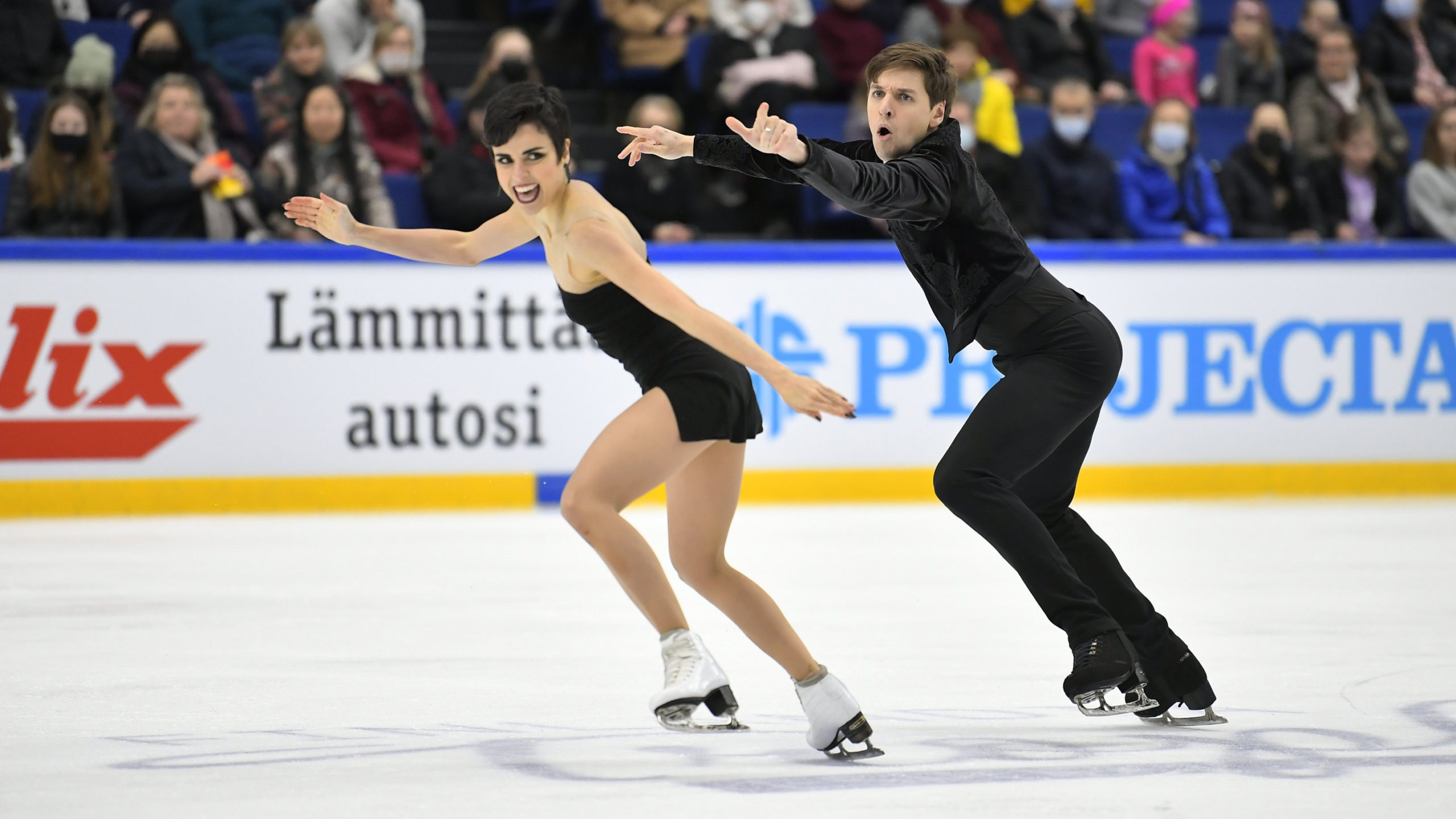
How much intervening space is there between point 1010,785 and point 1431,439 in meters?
7.31

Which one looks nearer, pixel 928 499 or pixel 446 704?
pixel 446 704

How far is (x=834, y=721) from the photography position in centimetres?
355

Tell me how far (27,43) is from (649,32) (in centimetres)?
344

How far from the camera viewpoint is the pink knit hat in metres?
11.5

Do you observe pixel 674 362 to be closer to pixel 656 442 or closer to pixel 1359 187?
pixel 656 442

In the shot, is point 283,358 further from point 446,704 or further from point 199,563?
point 446,704

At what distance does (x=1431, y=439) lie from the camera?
9852mm

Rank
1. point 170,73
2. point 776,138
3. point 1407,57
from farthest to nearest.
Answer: point 1407,57 → point 170,73 → point 776,138

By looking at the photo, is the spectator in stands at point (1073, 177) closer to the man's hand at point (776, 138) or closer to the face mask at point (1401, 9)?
the face mask at point (1401, 9)

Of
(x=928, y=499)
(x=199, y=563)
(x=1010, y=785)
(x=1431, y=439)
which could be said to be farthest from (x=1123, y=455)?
(x=1010, y=785)

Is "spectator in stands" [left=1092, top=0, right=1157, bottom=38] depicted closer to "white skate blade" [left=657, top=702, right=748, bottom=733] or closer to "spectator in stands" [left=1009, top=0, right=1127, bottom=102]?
"spectator in stands" [left=1009, top=0, right=1127, bottom=102]

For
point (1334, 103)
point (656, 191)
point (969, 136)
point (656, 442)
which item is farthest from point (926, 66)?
point (1334, 103)

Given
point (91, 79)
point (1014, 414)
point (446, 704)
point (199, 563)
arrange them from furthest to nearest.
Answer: point (91, 79)
point (199, 563)
point (446, 704)
point (1014, 414)

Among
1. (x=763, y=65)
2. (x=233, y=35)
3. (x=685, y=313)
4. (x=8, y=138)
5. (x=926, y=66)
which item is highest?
(x=233, y=35)
